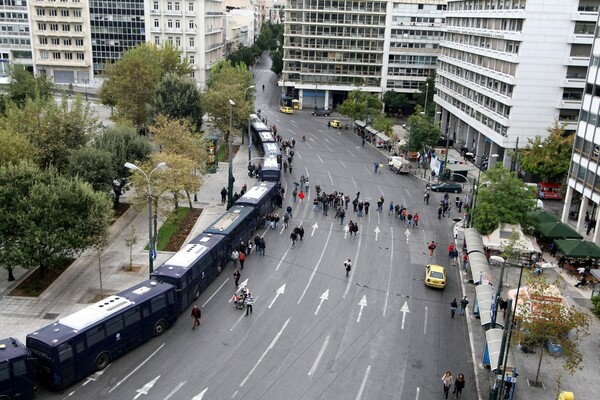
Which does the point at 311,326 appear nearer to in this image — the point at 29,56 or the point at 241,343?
the point at 241,343

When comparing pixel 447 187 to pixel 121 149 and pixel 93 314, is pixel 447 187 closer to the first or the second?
pixel 121 149

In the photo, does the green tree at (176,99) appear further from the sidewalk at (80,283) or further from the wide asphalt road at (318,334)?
the wide asphalt road at (318,334)

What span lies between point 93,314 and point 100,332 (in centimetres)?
88

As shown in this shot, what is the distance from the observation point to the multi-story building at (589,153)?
44031 mm

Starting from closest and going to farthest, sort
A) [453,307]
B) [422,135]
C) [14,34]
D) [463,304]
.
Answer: [453,307], [463,304], [422,135], [14,34]

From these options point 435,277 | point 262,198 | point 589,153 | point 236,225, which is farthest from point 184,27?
point 435,277

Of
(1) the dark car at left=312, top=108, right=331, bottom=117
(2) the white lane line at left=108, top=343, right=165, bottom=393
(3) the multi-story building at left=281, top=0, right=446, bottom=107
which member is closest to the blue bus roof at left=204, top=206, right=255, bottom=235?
(2) the white lane line at left=108, top=343, right=165, bottom=393

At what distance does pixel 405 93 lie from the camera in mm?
108875

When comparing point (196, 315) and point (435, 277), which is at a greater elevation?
point (196, 315)

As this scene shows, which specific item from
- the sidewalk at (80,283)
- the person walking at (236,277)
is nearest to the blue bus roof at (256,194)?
the sidewalk at (80,283)

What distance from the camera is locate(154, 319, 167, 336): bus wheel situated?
28.5 m

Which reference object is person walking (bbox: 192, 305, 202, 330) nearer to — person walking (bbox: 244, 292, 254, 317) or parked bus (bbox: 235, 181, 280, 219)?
person walking (bbox: 244, 292, 254, 317)

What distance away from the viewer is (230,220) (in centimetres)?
3969

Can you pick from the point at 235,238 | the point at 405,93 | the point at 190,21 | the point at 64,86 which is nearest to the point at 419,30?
the point at 405,93
